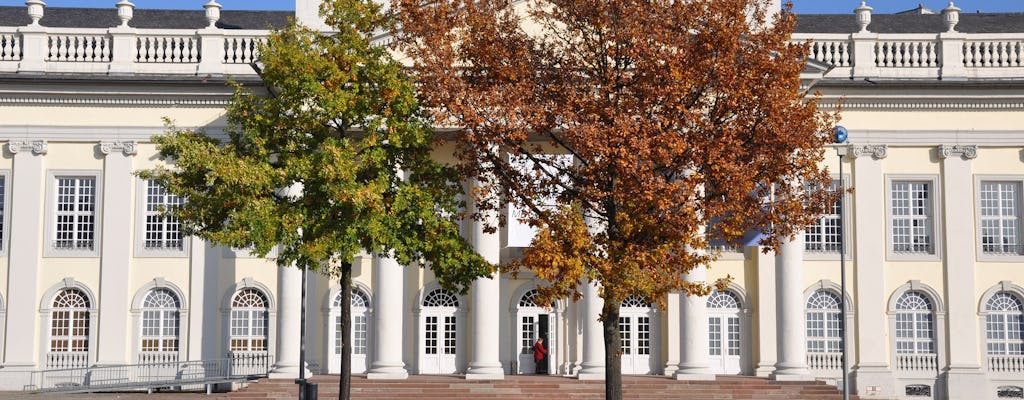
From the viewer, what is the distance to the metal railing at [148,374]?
36.1 metres

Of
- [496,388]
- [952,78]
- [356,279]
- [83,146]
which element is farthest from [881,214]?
[83,146]

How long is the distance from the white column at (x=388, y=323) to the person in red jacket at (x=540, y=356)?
11.9ft

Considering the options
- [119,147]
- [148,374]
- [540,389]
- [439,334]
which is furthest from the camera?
[439,334]

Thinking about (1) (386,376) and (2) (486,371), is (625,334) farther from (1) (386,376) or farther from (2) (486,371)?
(1) (386,376)

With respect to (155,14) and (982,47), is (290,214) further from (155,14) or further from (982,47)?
(982,47)

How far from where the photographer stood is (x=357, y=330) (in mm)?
38062

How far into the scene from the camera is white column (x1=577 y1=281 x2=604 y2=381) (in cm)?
3578

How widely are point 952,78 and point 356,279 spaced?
17.4 m

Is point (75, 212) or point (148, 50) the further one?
point (148, 50)

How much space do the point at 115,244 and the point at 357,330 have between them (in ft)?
23.0

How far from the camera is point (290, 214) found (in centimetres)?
2536

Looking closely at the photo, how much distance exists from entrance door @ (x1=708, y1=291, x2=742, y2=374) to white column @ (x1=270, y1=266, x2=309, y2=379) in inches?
442

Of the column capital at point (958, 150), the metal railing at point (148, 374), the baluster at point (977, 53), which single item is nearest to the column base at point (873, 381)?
the column capital at point (958, 150)

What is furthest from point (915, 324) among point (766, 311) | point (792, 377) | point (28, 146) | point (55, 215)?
point (28, 146)
